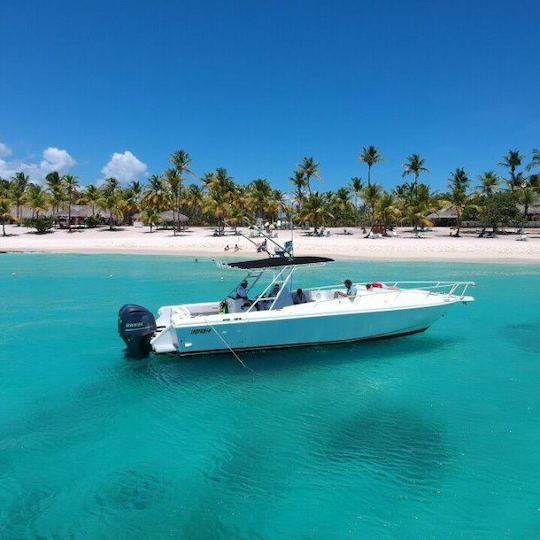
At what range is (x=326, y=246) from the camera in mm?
48312

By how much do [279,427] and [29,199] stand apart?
239ft

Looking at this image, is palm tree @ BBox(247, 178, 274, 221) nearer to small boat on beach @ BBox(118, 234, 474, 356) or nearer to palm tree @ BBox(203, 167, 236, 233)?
palm tree @ BBox(203, 167, 236, 233)

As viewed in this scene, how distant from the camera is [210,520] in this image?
20.0ft

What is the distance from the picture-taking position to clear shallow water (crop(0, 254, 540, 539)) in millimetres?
6168

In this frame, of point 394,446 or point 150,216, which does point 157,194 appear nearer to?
point 150,216

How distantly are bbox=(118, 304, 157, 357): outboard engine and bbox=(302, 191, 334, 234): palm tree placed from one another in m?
49.8

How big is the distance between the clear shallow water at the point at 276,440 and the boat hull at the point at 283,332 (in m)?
0.47

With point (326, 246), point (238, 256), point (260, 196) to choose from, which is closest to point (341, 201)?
point (260, 196)

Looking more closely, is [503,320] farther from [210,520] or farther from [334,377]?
[210,520]

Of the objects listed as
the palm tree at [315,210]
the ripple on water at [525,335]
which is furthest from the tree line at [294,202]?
the ripple on water at [525,335]

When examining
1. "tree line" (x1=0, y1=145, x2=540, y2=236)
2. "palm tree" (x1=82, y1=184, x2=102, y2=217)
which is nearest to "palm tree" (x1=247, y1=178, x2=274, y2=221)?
"tree line" (x1=0, y1=145, x2=540, y2=236)

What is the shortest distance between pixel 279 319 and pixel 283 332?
39 centimetres

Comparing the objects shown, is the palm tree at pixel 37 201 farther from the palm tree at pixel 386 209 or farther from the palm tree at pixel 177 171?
the palm tree at pixel 386 209

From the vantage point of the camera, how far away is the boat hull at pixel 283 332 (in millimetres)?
11453
